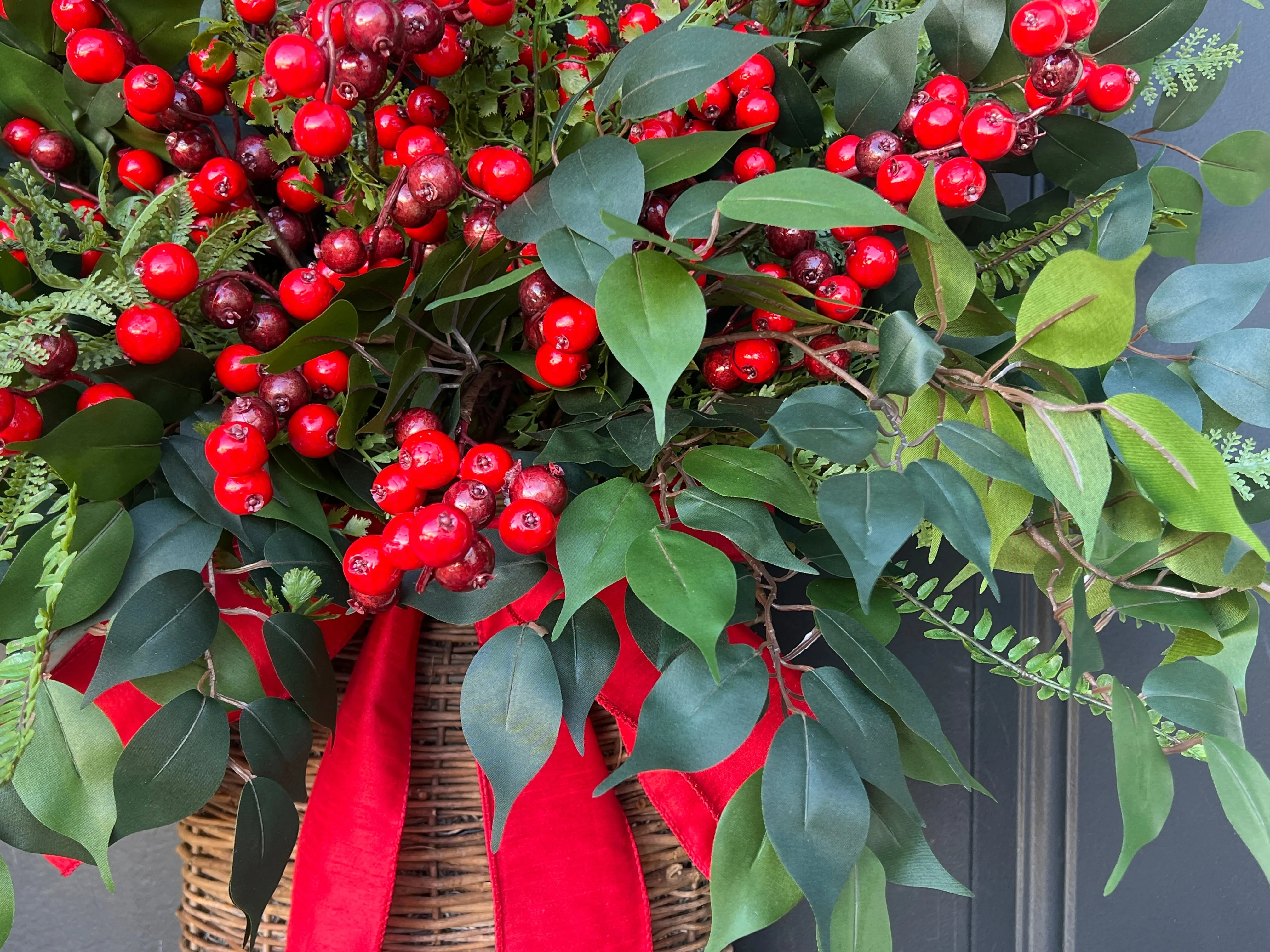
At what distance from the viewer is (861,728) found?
0.29 m

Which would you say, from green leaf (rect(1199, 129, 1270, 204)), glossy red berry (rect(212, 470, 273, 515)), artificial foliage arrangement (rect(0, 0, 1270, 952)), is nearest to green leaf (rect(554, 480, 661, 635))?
artificial foliage arrangement (rect(0, 0, 1270, 952))

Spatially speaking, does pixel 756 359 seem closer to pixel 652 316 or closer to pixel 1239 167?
pixel 652 316

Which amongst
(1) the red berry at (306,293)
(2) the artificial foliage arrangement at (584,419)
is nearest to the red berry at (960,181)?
(2) the artificial foliage arrangement at (584,419)

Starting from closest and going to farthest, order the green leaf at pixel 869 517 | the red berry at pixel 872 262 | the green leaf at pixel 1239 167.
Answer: the green leaf at pixel 869 517, the red berry at pixel 872 262, the green leaf at pixel 1239 167

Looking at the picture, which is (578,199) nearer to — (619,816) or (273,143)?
(273,143)

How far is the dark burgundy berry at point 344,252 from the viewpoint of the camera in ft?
1.02

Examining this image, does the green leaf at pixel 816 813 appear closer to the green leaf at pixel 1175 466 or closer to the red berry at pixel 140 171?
the green leaf at pixel 1175 466

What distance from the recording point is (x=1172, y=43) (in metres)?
0.35

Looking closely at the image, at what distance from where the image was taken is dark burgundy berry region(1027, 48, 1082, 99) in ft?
0.97

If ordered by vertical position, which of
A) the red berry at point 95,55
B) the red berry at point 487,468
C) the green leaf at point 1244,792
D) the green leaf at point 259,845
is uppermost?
the red berry at point 95,55

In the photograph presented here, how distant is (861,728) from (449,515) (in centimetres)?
15

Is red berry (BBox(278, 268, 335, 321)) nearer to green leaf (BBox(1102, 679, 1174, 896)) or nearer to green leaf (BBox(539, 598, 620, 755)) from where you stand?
green leaf (BBox(539, 598, 620, 755))

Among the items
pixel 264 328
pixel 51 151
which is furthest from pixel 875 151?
pixel 51 151

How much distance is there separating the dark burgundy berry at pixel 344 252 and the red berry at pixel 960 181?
0.62ft
